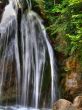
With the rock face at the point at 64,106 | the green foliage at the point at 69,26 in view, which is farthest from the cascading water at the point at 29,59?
the rock face at the point at 64,106

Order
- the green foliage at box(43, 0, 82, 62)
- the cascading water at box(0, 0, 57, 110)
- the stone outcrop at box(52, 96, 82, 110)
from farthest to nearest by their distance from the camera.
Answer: the cascading water at box(0, 0, 57, 110)
the green foliage at box(43, 0, 82, 62)
the stone outcrop at box(52, 96, 82, 110)

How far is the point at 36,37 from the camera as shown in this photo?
36.3ft

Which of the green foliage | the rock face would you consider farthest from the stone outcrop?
the green foliage

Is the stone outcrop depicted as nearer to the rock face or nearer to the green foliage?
the rock face

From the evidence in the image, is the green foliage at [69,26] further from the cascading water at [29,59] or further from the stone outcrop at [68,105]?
the stone outcrop at [68,105]

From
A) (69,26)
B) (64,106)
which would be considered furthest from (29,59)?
(64,106)

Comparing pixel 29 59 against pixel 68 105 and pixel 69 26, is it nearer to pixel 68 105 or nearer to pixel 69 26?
pixel 69 26

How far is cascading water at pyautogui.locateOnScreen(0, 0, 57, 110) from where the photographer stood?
10.1 m

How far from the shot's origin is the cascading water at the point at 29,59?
33.0 ft

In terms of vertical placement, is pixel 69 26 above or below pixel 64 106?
above

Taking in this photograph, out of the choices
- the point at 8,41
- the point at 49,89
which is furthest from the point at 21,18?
the point at 49,89

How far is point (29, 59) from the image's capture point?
1054 centimetres

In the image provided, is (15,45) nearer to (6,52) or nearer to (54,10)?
(6,52)

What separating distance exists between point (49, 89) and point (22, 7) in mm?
3394
